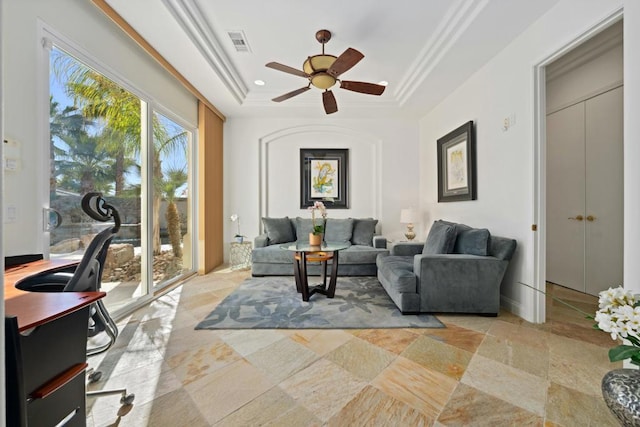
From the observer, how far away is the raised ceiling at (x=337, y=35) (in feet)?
7.49

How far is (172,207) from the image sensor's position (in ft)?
11.8

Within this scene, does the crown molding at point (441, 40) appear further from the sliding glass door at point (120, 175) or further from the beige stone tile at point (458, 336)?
the sliding glass door at point (120, 175)

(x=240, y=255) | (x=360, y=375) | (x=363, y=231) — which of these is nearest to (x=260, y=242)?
(x=240, y=255)

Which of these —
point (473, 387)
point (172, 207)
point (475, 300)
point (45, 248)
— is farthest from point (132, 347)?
point (475, 300)

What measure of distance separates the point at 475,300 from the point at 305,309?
5.46 feet

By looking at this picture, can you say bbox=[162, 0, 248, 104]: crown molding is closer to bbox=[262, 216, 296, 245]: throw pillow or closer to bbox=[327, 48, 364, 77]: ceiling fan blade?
bbox=[327, 48, 364, 77]: ceiling fan blade

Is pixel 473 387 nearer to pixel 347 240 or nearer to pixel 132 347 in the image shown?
pixel 132 347

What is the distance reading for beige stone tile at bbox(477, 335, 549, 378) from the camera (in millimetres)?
1752

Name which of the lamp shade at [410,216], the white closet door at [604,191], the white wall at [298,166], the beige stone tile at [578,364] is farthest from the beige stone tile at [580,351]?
the white wall at [298,166]

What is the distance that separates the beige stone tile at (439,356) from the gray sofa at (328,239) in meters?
1.78

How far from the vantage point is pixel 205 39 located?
8.71ft

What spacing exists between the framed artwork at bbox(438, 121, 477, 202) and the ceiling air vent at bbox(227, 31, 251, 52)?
9.26 feet

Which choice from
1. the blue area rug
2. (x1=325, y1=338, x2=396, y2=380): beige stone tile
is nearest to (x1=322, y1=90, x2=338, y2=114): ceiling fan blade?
the blue area rug

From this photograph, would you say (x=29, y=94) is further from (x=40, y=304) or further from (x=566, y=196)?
(x=566, y=196)
